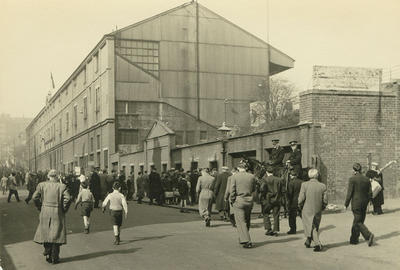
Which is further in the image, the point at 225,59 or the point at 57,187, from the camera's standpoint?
the point at 225,59

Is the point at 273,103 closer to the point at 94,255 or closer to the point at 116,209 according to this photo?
the point at 116,209

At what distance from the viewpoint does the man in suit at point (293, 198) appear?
41.7ft

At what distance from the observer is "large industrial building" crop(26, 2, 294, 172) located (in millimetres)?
43781

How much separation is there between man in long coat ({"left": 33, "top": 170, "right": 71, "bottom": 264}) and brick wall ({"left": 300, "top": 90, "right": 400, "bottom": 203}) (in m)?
11.9

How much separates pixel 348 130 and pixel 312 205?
10.1m

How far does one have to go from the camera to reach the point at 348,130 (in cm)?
1983

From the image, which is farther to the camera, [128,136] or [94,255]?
[128,136]

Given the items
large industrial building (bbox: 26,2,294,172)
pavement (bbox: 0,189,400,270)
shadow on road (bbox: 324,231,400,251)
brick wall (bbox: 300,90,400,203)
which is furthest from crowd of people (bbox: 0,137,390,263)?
large industrial building (bbox: 26,2,294,172)

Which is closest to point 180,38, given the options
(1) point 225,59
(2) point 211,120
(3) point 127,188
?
(1) point 225,59

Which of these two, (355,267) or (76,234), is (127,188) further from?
(355,267)

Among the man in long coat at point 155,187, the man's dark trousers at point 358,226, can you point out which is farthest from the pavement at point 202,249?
the man in long coat at point 155,187

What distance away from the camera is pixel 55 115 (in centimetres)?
7419

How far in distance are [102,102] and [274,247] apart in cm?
3700

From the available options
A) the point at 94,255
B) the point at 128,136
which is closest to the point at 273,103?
the point at 128,136
